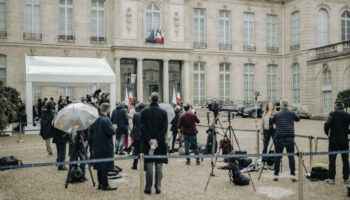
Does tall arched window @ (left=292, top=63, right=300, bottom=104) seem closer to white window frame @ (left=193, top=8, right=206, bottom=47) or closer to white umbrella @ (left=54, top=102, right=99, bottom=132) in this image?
white window frame @ (left=193, top=8, right=206, bottom=47)

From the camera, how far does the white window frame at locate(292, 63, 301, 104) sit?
2845 centimetres

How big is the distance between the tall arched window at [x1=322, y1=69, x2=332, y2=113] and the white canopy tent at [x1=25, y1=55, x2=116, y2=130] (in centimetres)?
1691

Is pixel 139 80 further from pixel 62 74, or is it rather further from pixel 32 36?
pixel 62 74

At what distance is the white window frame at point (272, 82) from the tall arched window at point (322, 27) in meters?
4.38

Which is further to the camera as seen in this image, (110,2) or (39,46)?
(110,2)

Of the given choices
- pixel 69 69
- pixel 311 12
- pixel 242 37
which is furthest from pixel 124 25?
pixel 311 12

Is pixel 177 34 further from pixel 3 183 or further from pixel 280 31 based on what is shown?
pixel 3 183

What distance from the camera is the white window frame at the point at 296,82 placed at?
28453mm

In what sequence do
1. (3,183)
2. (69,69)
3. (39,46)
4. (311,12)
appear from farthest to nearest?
1. (311,12)
2. (39,46)
3. (69,69)
4. (3,183)

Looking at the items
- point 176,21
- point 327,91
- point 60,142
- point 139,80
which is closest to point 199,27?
point 176,21

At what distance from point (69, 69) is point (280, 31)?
2067 centimetres

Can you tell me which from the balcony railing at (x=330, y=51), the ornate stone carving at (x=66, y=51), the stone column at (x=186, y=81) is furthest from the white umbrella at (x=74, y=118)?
the balcony railing at (x=330, y=51)

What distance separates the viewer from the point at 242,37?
2886cm

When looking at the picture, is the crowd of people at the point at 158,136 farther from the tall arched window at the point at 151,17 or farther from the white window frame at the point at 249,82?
the white window frame at the point at 249,82
